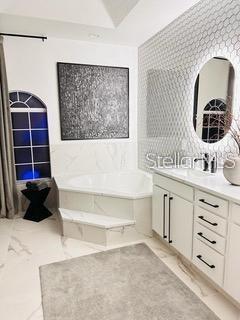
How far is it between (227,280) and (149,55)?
2972 mm

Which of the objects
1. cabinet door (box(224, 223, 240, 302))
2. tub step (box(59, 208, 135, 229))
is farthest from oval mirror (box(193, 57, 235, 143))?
tub step (box(59, 208, 135, 229))

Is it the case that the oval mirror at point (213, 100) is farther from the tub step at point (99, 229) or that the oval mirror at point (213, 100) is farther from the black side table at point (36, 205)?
the black side table at point (36, 205)

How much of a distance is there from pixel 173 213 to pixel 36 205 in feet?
6.68

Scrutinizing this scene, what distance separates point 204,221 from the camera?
180 centimetres

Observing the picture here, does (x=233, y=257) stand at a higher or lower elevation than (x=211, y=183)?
lower

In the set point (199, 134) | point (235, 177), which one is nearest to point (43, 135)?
point (199, 134)

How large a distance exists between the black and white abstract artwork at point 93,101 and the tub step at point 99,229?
4.60 ft

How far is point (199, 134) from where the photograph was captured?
8.32 feet

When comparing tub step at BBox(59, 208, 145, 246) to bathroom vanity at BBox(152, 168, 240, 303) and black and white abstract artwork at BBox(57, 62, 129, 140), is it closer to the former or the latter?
bathroom vanity at BBox(152, 168, 240, 303)

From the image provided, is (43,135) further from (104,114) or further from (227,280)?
(227,280)

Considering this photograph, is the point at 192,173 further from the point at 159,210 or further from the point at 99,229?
the point at 99,229

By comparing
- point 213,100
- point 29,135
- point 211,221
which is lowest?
point 211,221

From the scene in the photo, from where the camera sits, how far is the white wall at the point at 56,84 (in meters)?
3.17

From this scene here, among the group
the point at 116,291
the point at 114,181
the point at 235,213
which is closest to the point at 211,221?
the point at 235,213
